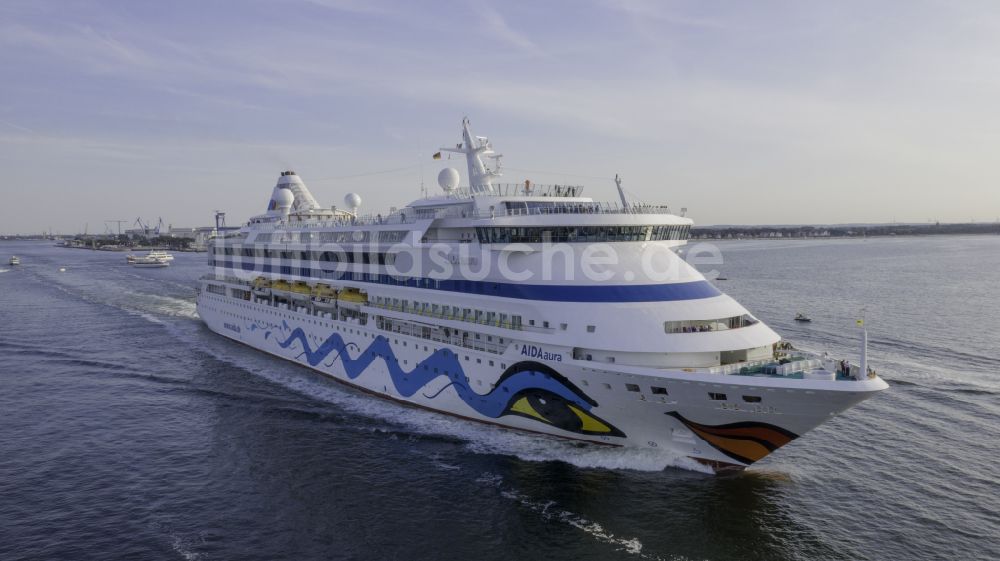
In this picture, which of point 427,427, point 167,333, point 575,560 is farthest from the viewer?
point 167,333

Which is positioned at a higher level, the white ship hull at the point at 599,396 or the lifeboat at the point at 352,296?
the lifeboat at the point at 352,296

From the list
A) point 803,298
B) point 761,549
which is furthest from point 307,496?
point 803,298

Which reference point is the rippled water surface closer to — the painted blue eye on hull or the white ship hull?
the white ship hull

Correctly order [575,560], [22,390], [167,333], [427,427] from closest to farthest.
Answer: [575,560], [427,427], [22,390], [167,333]

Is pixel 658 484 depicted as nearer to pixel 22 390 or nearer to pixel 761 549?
pixel 761 549

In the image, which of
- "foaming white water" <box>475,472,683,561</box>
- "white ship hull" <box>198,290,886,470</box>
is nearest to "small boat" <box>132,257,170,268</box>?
"white ship hull" <box>198,290,886,470</box>

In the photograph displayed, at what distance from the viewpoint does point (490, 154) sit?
31469 mm

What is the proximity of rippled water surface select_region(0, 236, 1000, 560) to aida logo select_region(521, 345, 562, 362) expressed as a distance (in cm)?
374

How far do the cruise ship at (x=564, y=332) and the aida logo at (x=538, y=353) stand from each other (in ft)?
0.21

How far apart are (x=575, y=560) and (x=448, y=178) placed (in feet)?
68.5

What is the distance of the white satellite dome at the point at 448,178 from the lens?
1267 inches

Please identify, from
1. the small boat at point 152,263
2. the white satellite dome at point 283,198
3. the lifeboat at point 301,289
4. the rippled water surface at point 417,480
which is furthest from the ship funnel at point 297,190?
the small boat at point 152,263

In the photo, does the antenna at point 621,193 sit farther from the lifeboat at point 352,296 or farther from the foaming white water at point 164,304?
the foaming white water at point 164,304

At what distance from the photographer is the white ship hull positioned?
1934 centimetres
